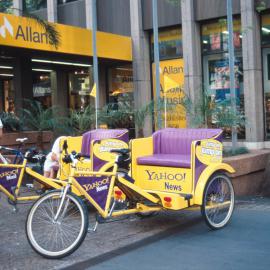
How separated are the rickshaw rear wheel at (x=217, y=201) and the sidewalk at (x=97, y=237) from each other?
0.33m

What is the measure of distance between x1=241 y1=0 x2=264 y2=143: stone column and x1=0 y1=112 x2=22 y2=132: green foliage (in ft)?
25.6

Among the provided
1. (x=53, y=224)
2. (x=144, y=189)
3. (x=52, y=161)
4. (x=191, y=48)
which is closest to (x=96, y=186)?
(x=53, y=224)

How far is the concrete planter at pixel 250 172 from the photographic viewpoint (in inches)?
350

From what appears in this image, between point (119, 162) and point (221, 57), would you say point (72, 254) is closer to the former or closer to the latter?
point (119, 162)

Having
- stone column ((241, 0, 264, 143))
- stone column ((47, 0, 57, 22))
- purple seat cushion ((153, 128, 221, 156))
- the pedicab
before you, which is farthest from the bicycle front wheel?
stone column ((47, 0, 57, 22))

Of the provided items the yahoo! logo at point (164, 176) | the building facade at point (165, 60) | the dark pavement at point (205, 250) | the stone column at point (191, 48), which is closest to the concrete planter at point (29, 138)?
the building facade at point (165, 60)

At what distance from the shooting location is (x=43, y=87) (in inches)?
926

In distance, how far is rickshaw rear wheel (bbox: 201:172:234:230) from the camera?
20.9 feet

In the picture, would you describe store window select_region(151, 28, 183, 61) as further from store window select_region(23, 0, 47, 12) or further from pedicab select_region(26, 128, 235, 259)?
pedicab select_region(26, 128, 235, 259)

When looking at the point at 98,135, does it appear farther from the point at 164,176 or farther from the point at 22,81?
the point at 22,81

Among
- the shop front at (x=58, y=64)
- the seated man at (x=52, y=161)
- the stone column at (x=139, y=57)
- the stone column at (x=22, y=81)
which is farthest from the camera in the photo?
the stone column at (x=139, y=57)

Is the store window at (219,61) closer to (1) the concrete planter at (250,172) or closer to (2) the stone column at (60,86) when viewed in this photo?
(2) the stone column at (60,86)

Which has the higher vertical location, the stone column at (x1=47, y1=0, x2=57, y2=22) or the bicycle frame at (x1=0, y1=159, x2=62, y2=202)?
the stone column at (x1=47, y1=0, x2=57, y2=22)

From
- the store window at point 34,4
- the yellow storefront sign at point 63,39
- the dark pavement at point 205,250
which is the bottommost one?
the dark pavement at point 205,250
